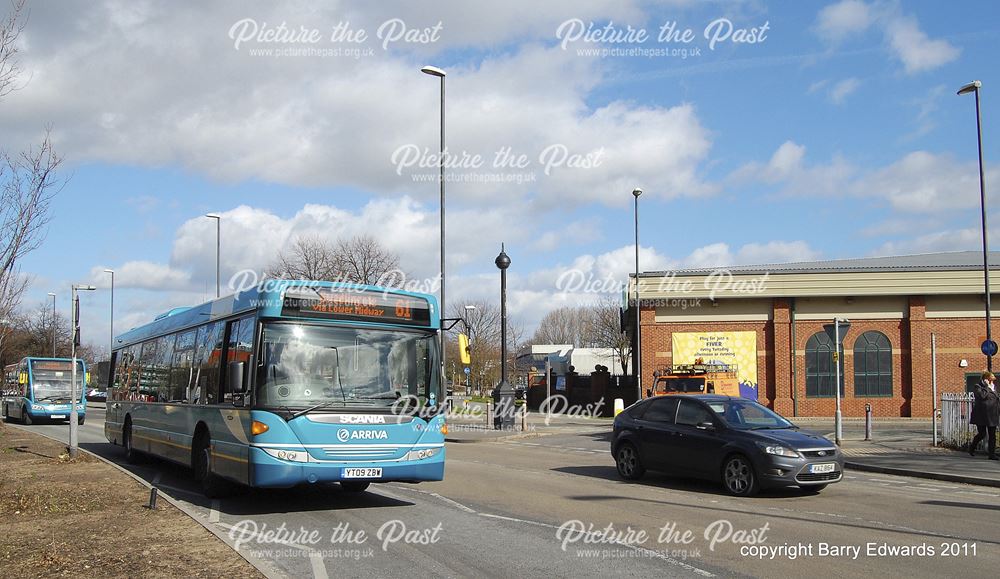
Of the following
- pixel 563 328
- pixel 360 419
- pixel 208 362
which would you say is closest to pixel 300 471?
pixel 360 419

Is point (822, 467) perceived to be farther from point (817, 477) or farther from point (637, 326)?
point (637, 326)

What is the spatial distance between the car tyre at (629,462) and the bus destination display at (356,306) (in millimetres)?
5086

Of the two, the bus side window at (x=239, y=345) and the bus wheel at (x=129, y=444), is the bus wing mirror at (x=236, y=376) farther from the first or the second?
the bus wheel at (x=129, y=444)

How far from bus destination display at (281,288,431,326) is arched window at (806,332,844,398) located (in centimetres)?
3062

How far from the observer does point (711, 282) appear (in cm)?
3966

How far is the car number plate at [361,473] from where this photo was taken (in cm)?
1077

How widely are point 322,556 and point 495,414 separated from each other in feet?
69.3

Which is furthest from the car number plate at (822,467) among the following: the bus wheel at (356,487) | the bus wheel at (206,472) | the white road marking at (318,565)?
the bus wheel at (206,472)

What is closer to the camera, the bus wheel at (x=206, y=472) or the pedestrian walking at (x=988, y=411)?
the bus wheel at (x=206, y=472)

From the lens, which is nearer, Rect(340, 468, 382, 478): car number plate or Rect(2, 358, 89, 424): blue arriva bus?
Rect(340, 468, 382, 478): car number plate

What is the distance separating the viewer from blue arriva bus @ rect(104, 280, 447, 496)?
34.8 ft

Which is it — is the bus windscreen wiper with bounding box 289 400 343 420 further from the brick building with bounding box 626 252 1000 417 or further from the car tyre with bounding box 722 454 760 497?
the brick building with bounding box 626 252 1000 417

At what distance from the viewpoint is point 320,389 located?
35.7ft


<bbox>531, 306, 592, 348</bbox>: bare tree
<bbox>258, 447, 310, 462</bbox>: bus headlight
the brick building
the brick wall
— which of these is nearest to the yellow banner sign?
the brick building
